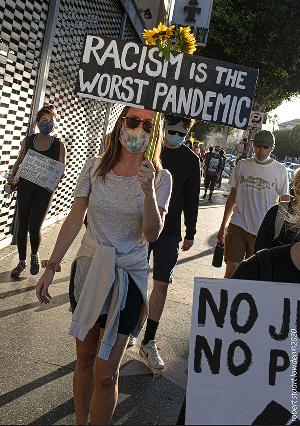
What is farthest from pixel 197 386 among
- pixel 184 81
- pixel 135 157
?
pixel 184 81

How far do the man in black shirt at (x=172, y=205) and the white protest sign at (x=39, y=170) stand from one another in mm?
1681

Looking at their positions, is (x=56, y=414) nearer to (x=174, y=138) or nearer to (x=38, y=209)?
(x=174, y=138)

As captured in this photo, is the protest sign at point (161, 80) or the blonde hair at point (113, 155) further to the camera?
the protest sign at point (161, 80)

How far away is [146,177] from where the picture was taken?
245 cm

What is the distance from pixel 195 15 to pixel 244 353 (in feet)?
46.6

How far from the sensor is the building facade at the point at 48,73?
241 inches

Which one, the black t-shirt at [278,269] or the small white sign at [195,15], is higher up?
the small white sign at [195,15]

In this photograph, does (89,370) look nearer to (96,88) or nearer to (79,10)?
(96,88)

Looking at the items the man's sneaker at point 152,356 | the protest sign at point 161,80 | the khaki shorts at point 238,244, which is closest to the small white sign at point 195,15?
the khaki shorts at point 238,244

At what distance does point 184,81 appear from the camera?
2.82 meters

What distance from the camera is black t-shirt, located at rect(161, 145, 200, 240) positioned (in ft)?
13.5

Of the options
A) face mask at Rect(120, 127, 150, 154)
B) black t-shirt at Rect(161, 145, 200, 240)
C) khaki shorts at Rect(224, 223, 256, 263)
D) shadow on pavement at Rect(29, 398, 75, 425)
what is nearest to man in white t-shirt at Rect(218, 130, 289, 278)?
khaki shorts at Rect(224, 223, 256, 263)

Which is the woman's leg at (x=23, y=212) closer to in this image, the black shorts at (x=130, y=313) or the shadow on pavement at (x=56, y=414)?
the shadow on pavement at (x=56, y=414)

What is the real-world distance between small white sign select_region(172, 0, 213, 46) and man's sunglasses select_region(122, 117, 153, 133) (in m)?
12.6
